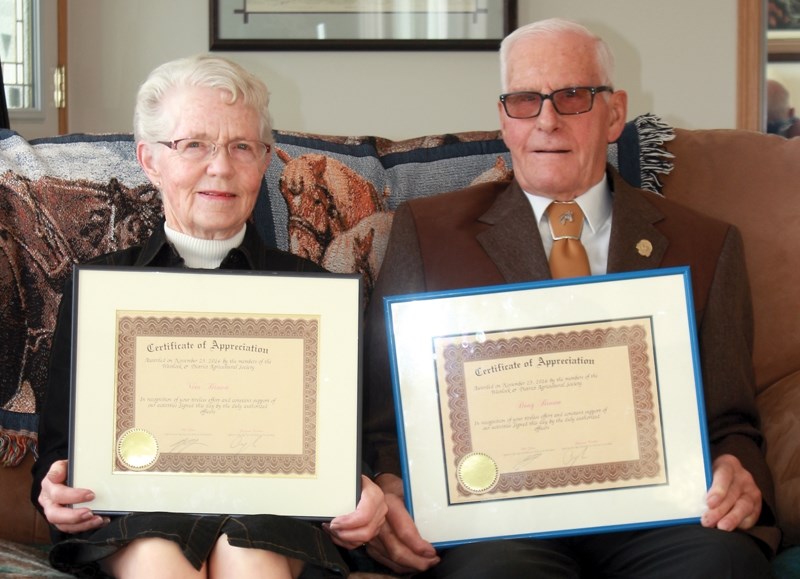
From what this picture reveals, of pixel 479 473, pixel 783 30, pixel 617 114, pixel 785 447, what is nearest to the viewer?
pixel 479 473

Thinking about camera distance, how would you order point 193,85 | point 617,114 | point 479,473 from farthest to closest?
point 617,114 < point 193,85 < point 479,473

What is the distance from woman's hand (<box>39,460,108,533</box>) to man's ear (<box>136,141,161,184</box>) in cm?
49

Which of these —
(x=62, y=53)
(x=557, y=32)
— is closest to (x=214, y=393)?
(x=557, y=32)

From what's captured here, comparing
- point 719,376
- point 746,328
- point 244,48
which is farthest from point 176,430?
point 244,48

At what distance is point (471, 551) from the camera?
1462mm

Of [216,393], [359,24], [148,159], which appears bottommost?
[216,393]

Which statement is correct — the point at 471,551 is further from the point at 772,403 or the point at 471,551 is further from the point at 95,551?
the point at 772,403

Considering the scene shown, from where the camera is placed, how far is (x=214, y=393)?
4.59 ft

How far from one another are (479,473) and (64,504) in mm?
574

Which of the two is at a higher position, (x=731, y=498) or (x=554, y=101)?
(x=554, y=101)

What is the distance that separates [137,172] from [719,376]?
1.10m
